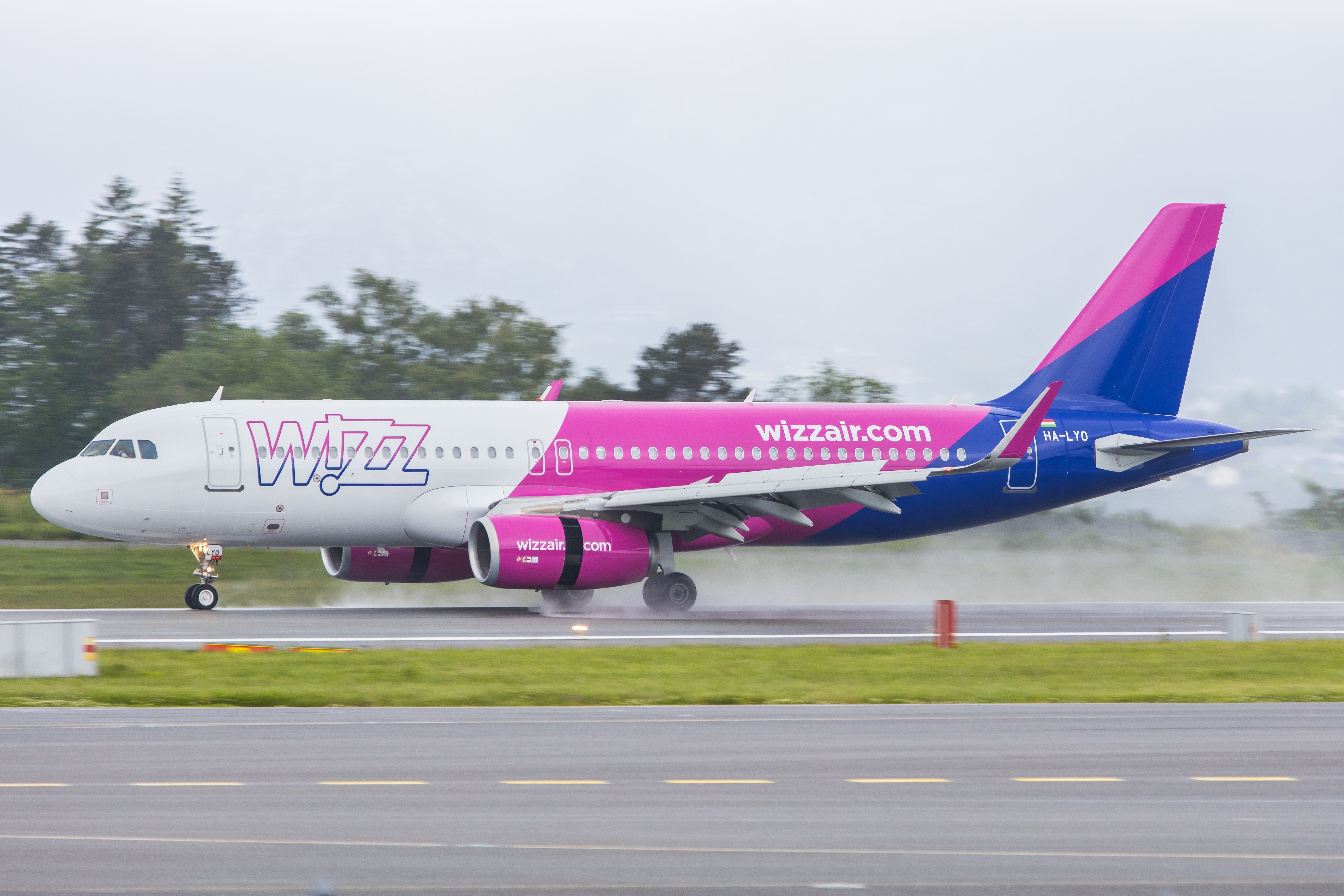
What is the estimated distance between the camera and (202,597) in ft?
79.7

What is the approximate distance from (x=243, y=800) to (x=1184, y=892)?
5.34 meters

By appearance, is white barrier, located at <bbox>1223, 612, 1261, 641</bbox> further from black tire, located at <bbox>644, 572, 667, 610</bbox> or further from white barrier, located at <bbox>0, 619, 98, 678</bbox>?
white barrier, located at <bbox>0, 619, 98, 678</bbox>

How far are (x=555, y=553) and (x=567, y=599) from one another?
3.09m

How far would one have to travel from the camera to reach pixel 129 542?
82.6ft

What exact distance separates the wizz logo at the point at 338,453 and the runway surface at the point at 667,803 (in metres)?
11.3

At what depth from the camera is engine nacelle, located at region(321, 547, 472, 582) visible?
84.9ft

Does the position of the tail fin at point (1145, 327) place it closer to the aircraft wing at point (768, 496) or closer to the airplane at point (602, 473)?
the airplane at point (602, 473)

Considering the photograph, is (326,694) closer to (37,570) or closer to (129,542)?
(129,542)

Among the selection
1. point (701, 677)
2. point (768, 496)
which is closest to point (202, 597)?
point (768, 496)

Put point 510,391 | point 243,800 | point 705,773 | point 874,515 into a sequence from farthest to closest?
point 510,391, point 874,515, point 705,773, point 243,800

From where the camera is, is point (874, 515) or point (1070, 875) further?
point (874, 515)

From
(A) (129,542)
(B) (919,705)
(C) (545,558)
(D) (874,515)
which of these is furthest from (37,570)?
(B) (919,705)

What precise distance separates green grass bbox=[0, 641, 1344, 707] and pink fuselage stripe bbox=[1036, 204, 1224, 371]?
40.4 ft

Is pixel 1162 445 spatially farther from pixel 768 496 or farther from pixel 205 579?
pixel 205 579
